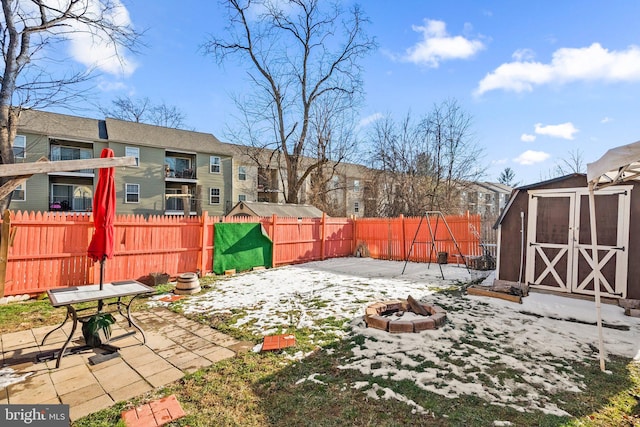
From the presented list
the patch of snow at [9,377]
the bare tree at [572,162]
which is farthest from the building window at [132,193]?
the bare tree at [572,162]

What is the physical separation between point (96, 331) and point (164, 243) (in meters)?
4.33

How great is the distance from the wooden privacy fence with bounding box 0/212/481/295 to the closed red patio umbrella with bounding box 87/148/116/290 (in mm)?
3070

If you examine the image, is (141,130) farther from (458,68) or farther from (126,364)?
(126,364)

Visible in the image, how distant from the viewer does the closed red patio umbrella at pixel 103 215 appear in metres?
3.76

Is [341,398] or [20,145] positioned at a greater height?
[20,145]

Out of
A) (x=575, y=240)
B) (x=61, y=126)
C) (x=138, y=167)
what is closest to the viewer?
(x=575, y=240)

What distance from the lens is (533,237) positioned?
631cm

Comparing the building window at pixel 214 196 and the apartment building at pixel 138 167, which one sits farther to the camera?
the building window at pixel 214 196

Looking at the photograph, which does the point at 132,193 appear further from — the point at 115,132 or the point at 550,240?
the point at 550,240

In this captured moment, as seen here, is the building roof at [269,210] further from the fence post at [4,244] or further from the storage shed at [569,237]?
the storage shed at [569,237]

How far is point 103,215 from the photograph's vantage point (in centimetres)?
378

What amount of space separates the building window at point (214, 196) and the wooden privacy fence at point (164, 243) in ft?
46.6

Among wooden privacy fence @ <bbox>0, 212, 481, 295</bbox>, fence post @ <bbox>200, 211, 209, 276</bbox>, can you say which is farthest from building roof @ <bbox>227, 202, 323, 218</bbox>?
fence post @ <bbox>200, 211, 209, 276</bbox>

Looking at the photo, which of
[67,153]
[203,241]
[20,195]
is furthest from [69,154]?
[203,241]
